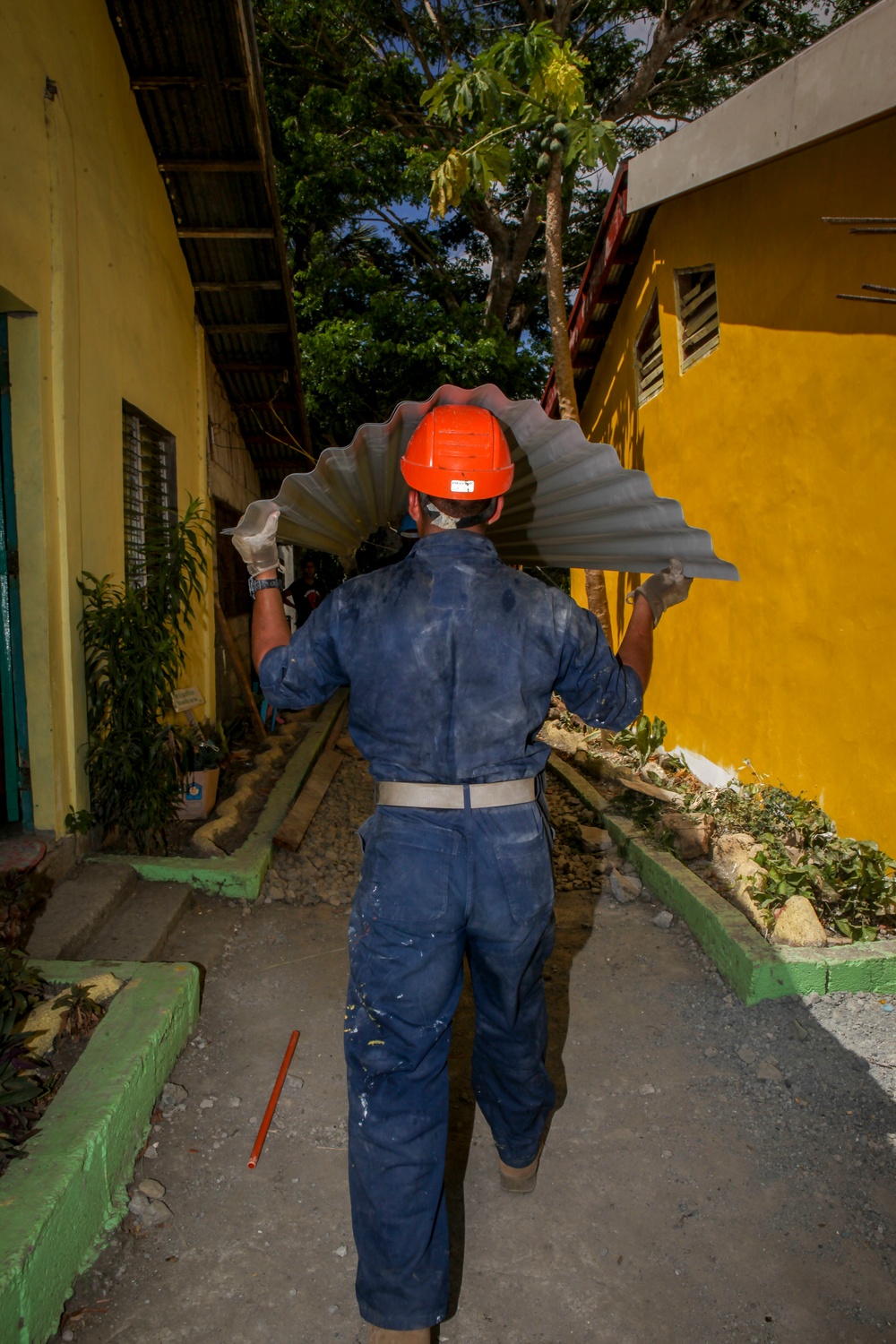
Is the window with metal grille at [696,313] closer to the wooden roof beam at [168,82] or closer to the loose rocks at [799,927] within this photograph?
the wooden roof beam at [168,82]

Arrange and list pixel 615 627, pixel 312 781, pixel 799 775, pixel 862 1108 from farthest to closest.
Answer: pixel 615 627 → pixel 312 781 → pixel 799 775 → pixel 862 1108

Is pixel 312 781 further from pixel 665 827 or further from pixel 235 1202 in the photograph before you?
pixel 235 1202

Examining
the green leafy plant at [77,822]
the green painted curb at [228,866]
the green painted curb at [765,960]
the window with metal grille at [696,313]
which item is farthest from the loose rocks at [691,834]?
the window with metal grille at [696,313]

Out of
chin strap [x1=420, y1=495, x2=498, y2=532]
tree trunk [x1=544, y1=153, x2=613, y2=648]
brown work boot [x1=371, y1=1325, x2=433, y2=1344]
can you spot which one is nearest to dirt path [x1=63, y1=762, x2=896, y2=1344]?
brown work boot [x1=371, y1=1325, x2=433, y2=1344]

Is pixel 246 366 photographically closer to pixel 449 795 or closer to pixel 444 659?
pixel 444 659

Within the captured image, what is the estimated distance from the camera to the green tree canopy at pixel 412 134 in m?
13.9

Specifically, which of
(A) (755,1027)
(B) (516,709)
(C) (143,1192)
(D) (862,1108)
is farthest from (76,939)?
(D) (862,1108)

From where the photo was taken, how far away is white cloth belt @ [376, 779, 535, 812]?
7.55 ft

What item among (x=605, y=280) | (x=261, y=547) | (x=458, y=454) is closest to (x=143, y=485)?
(x=261, y=547)

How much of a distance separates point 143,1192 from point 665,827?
3476 mm

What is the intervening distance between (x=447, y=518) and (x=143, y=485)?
472cm

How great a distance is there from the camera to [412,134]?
15469 mm

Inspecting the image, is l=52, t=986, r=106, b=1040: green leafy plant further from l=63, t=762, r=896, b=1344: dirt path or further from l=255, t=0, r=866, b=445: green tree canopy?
l=255, t=0, r=866, b=445: green tree canopy

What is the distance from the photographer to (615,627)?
30.4ft
